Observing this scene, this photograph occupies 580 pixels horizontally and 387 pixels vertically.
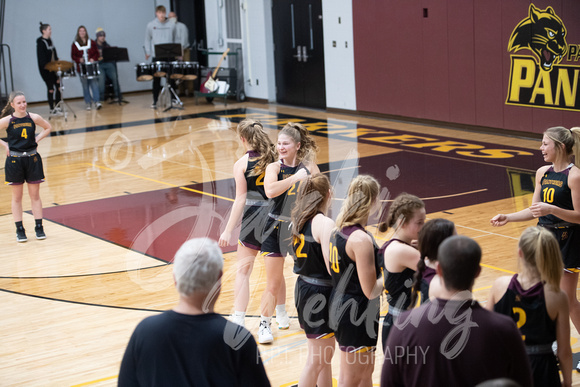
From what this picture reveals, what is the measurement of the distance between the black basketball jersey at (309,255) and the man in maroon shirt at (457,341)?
1.54 metres

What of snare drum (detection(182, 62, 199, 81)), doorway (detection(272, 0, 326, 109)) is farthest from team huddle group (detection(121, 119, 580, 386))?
snare drum (detection(182, 62, 199, 81))

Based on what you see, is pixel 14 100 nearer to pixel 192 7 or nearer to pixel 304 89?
pixel 304 89

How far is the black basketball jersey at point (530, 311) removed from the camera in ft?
11.2

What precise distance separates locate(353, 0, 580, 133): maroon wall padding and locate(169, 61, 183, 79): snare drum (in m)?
5.44

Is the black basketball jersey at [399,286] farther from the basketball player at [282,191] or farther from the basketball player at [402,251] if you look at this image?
the basketball player at [282,191]

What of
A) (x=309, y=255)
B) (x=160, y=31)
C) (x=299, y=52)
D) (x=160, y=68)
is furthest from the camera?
(x=160, y=31)

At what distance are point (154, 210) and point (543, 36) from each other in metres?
7.67

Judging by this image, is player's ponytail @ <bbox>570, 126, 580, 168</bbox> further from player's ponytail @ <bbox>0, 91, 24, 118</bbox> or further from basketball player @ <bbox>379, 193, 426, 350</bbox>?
player's ponytail @ <bbox>0, 91, 24, 118</bbox>

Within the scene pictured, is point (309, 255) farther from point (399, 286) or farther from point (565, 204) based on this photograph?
point (565, 204)

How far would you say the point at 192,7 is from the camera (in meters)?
23.9

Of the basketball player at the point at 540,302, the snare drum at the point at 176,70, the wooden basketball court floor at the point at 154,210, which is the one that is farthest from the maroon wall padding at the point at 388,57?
the basketball player at the point at 540,302

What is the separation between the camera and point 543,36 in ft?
43.6

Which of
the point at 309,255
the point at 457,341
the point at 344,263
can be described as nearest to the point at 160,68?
the point at 309,255

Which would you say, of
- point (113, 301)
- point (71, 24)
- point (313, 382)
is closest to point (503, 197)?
point (113, 301)
